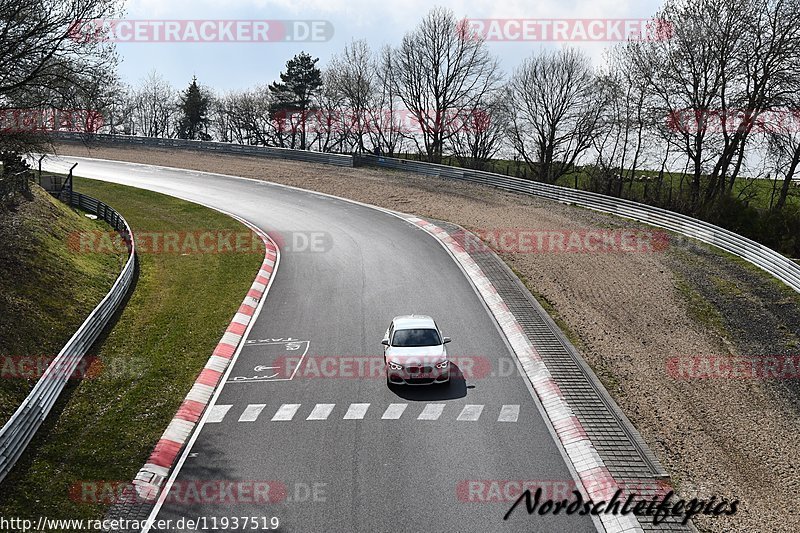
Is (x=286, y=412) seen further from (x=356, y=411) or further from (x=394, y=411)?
(x=394, y=411)

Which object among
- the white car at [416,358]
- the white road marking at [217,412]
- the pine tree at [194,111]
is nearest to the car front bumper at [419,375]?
the white car at [416,358]

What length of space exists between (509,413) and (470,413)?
3.08 ft

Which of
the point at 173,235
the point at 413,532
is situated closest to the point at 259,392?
the point at 413,532

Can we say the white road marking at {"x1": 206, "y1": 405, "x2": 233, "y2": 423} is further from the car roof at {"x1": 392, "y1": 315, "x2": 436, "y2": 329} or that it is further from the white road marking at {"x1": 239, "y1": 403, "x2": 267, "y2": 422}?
the car roof at {"x1": 392, "y1": 315, "x2": 436, "y2": 329}

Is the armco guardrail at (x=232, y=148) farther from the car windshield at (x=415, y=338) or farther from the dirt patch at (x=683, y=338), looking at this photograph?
the car windshield at (x=415, y=338)

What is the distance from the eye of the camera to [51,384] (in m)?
14.6

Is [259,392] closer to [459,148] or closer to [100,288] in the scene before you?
[100,288]

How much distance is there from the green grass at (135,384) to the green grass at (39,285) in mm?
1057

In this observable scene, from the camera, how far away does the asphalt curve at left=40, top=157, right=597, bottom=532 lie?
11484 millimetres

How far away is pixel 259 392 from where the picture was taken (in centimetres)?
1595

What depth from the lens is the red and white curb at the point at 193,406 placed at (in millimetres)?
12359

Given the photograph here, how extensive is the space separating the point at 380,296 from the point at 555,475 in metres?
11.1

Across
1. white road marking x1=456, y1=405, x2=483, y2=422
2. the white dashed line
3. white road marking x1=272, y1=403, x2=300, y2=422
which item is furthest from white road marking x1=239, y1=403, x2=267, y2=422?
white road marking x1=456, y1=405, x2=483, y2=422

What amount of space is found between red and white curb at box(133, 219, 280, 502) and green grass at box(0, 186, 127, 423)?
3.57 metres
